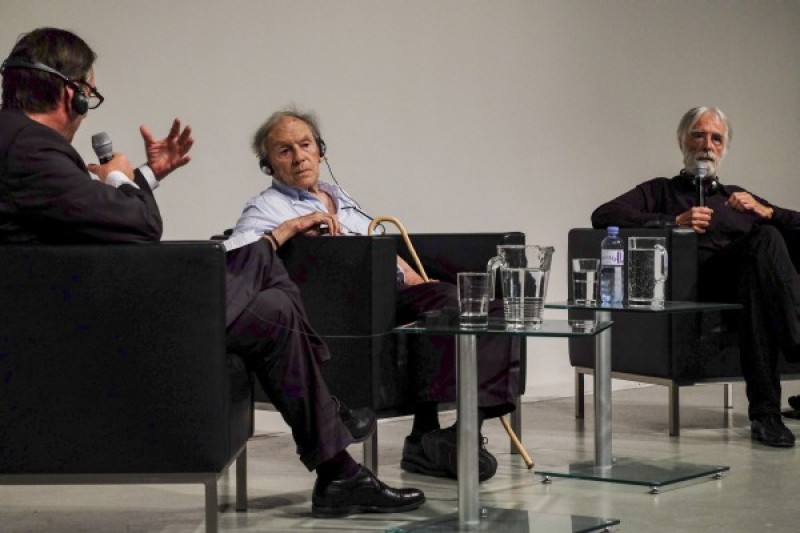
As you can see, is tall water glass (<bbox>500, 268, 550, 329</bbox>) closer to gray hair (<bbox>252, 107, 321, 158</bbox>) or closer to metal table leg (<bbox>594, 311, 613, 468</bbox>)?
metal table leg (<bbox>594, 311, 613, 468</bbox>)

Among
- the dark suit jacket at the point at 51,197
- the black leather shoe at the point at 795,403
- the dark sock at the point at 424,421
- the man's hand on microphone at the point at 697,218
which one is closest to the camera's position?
the dark suit jacket at the point at 51,197

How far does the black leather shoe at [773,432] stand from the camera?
4227mm

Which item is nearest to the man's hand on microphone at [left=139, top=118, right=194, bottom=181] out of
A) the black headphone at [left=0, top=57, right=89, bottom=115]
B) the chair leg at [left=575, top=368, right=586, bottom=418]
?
the black headphone at [left=0, top=57, right=89, bottom=115]

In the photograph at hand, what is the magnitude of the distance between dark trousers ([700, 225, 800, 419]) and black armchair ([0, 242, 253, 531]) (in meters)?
2.25

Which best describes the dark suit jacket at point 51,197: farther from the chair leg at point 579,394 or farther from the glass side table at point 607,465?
the chair leg at point 579,394

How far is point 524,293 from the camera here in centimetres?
294

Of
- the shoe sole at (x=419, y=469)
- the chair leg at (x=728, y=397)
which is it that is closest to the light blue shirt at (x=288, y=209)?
the shoe sole at (x=419, y=469)

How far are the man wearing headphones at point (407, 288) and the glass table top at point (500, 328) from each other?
2.28 feet

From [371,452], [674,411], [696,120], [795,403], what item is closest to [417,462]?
[371,452]

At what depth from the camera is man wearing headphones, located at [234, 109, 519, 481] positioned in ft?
12.1

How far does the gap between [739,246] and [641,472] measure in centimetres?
104

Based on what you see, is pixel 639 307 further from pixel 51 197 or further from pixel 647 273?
pixel 51 197

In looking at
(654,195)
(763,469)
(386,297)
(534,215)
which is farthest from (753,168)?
(386,297)

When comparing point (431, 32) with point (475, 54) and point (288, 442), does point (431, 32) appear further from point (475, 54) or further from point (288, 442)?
point (288, 442)
